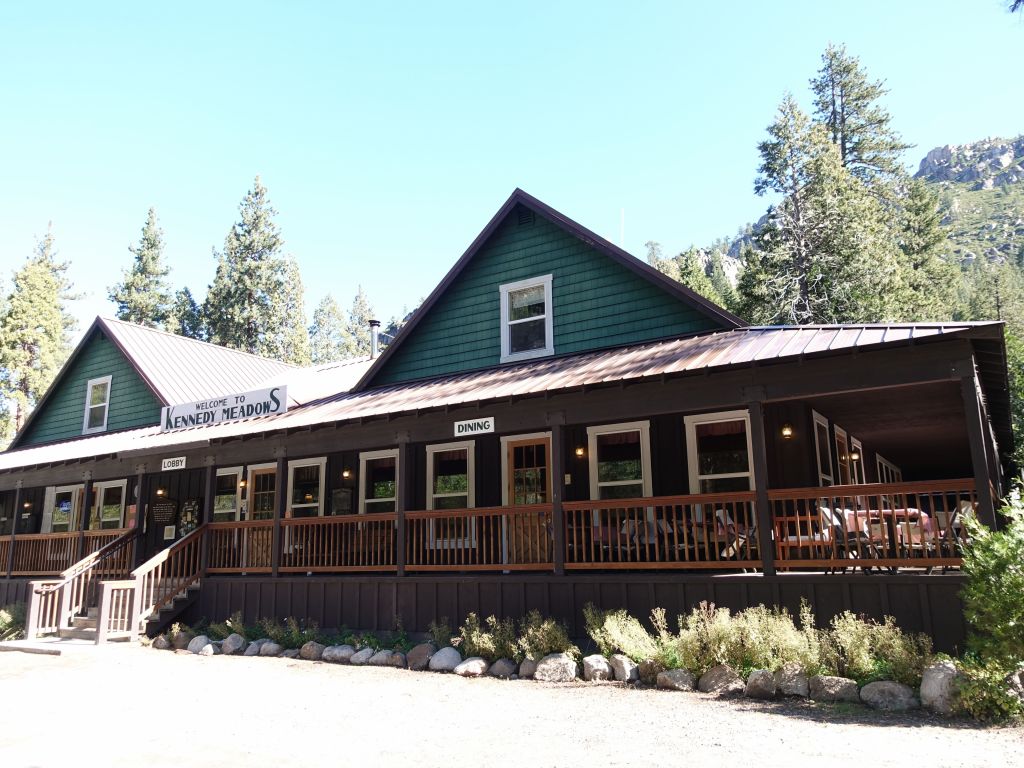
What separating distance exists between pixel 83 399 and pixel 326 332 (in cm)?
5673

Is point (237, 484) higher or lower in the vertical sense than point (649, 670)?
higher

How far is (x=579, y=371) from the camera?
1226 centimetres

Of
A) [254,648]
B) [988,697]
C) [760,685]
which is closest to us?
[988,697]

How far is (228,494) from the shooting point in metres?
19.1

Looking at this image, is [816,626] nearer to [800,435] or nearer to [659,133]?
[800,435]

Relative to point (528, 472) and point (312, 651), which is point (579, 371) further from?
point (312, 651)

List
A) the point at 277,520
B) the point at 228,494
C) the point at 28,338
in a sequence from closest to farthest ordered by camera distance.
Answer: the point at 277,520 → the point at 228,494 → the point at 28,338

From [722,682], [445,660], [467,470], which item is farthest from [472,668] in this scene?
[467,470]

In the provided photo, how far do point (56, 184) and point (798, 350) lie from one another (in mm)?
28794

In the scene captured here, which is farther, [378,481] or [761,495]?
[378,481]

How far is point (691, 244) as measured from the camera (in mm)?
58625

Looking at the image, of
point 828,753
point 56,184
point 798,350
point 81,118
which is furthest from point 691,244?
point 828,753

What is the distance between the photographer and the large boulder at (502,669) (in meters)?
9.86

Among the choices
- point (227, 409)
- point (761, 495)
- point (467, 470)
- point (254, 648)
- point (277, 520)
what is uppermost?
point (227, 409)
